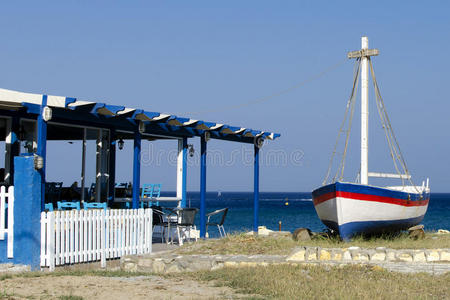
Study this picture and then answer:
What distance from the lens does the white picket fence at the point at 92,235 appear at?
33.1 ft

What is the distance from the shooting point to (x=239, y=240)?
13.1 m

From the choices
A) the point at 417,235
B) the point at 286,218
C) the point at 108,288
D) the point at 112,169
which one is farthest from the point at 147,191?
the point at 286,218

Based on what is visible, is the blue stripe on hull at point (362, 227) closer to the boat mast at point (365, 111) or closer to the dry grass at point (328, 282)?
the boat mast at point (365, 111)

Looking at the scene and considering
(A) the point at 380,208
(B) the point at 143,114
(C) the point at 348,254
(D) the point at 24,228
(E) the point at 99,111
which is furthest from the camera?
(A) the point at 380,208

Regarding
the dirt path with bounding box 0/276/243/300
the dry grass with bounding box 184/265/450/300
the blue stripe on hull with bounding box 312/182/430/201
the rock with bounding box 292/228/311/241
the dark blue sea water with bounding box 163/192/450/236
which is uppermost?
the blue stripe on hull with bounding box 312/182/430/201

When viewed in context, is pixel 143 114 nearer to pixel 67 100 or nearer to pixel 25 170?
pixel 67 100

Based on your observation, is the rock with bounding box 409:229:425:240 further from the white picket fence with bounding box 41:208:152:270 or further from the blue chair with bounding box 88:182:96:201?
the blue chair with bounding box 88:182:96:201

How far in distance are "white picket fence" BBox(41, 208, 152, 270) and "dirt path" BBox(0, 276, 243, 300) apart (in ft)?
4.14

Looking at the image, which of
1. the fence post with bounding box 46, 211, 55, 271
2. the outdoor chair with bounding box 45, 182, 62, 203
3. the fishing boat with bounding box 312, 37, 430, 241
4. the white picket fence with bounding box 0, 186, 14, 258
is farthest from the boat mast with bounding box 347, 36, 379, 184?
the white picket fence with bounding box 0, 186, 14, 258

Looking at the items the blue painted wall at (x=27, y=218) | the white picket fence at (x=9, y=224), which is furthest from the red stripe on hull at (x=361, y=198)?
the white picket fence at (x=9, y=224)

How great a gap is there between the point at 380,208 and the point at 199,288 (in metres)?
7.48

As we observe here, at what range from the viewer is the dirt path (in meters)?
7.49

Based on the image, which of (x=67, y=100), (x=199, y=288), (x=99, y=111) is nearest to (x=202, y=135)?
(x=99, y=111)

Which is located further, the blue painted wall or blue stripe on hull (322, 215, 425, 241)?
blue stripe on hull (322, 215, 425, 241)
